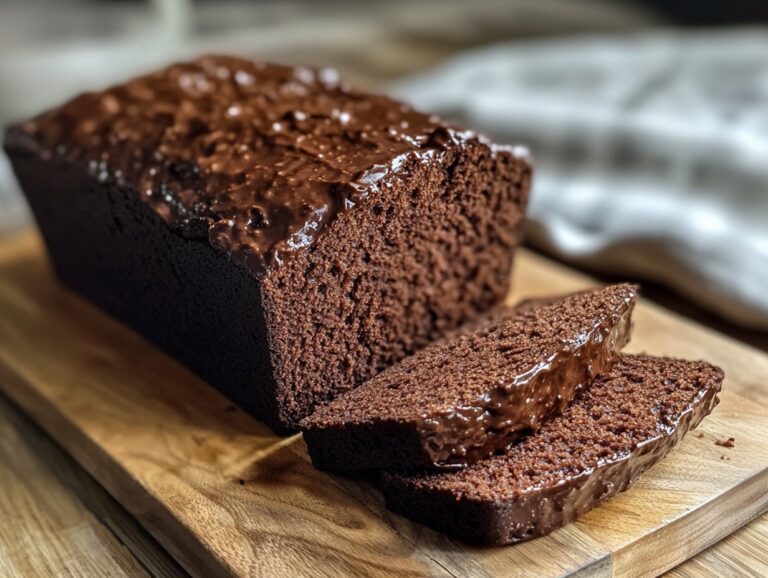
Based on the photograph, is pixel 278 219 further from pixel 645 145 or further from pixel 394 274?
pixel 645 145

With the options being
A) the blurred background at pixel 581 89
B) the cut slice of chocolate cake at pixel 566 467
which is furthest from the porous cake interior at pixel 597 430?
the blurred background at pixel 581 89

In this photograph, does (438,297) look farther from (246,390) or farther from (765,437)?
(765,437)

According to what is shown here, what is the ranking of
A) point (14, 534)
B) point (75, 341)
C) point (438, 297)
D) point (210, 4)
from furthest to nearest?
point (210, 4) → point (75, 341) → point (438, 297) → point (14, 534)

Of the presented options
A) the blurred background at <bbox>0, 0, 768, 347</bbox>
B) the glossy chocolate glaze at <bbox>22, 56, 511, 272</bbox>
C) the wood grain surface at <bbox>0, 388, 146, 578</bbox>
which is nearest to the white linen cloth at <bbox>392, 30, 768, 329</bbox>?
the blurred background at <bbox>0, 0, 768, 347</bbox>

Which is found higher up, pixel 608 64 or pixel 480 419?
pixel 608 64

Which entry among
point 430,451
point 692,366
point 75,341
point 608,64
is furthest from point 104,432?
point 608,64

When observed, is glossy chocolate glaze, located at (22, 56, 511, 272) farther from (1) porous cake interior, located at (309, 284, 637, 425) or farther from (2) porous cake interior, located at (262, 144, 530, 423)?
(1) porous cake interior, located at (309, 284, 637, 425)
